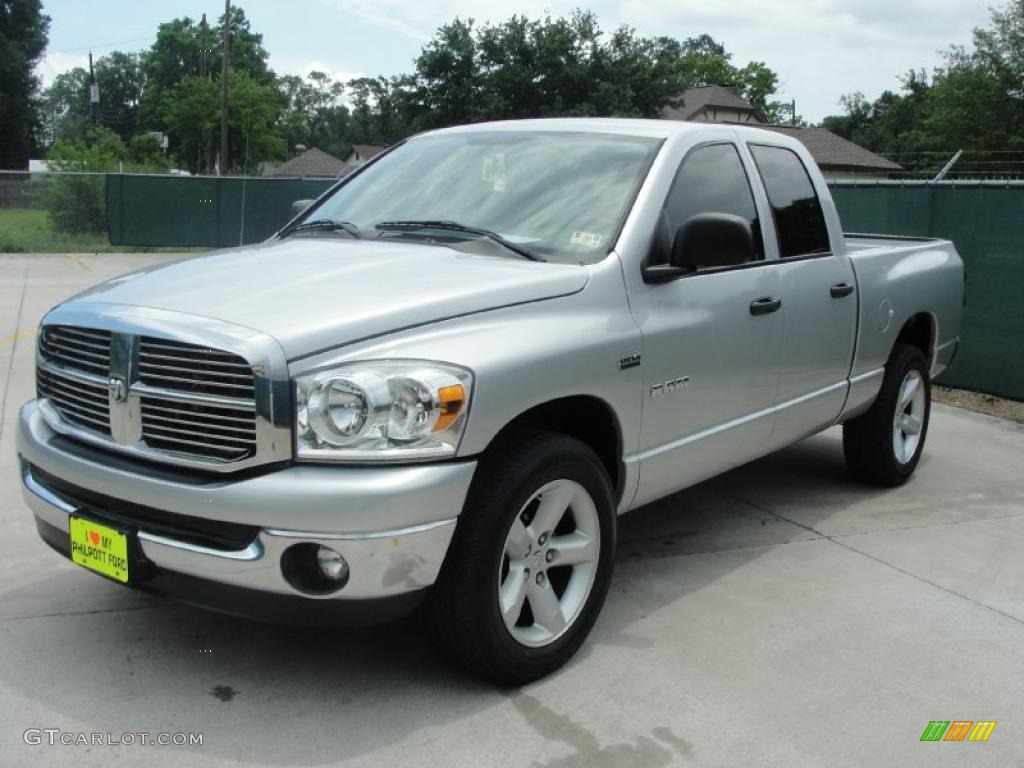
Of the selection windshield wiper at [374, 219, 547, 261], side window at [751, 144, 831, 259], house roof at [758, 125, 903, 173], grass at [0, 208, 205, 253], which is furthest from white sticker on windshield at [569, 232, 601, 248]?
house roof at [758, 125, 903, 173]

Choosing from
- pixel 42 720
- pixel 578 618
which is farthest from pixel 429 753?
pixel 42 720

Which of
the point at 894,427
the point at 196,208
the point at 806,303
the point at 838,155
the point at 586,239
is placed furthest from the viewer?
the point at 838,155

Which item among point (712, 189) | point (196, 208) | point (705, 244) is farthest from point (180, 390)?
point (196, 208)

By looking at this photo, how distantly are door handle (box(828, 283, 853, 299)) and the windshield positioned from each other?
1.30m

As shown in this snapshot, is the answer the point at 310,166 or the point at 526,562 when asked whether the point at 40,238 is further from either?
the point at 310,166

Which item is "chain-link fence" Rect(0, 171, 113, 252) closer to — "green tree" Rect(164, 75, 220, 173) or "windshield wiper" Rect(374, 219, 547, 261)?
"windshield wiper" Rect(374, 219, 547, 261)

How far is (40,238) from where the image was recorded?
23109 millimetres

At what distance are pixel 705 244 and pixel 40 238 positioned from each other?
72.9 ft

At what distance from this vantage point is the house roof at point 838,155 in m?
51.8

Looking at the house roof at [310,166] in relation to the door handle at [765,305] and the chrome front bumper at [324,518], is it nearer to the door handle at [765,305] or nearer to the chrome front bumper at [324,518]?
the door handle at [765,305]

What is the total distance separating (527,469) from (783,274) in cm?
200

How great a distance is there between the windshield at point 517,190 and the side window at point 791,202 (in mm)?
862

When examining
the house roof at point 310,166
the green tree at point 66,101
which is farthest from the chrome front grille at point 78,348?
the green tree at point 66,101

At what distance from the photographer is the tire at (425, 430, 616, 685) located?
3.20 meters
